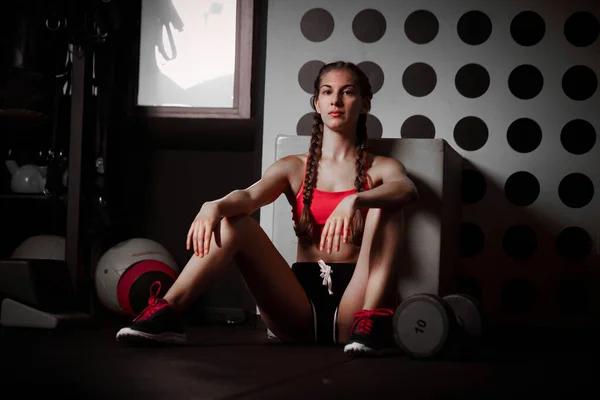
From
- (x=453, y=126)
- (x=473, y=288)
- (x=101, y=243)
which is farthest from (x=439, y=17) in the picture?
(x=101, y=243)

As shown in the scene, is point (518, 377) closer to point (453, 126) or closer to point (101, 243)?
point (453, 126)

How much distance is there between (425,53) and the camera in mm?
2957

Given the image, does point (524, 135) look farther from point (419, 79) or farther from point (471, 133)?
point (419, 79)

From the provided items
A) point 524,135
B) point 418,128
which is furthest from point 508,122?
point 418,128

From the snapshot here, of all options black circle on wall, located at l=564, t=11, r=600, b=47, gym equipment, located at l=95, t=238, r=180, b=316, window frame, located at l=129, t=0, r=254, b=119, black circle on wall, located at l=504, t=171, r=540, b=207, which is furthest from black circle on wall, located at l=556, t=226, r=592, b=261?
gym equipment, located at l=95, t=238, r=180, b=316

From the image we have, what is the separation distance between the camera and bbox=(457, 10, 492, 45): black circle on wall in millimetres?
2920

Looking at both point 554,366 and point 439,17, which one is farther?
point 439,17

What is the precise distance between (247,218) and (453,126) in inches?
48.4

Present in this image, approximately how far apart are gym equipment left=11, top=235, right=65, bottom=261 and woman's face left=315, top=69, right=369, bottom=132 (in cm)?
134

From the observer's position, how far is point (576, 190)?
2.83m

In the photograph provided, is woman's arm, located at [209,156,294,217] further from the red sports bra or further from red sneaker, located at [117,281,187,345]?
red sneaker, located at [117,281,187,345]

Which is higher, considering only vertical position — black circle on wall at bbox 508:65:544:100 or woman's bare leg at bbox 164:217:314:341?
black circle on wall at bbox 508:65:544:100

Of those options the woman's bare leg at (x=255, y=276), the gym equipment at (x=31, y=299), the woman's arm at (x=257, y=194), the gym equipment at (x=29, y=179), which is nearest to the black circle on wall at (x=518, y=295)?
the woman's bare leg at (x=255, y=276)

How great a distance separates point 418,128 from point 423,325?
125cm
